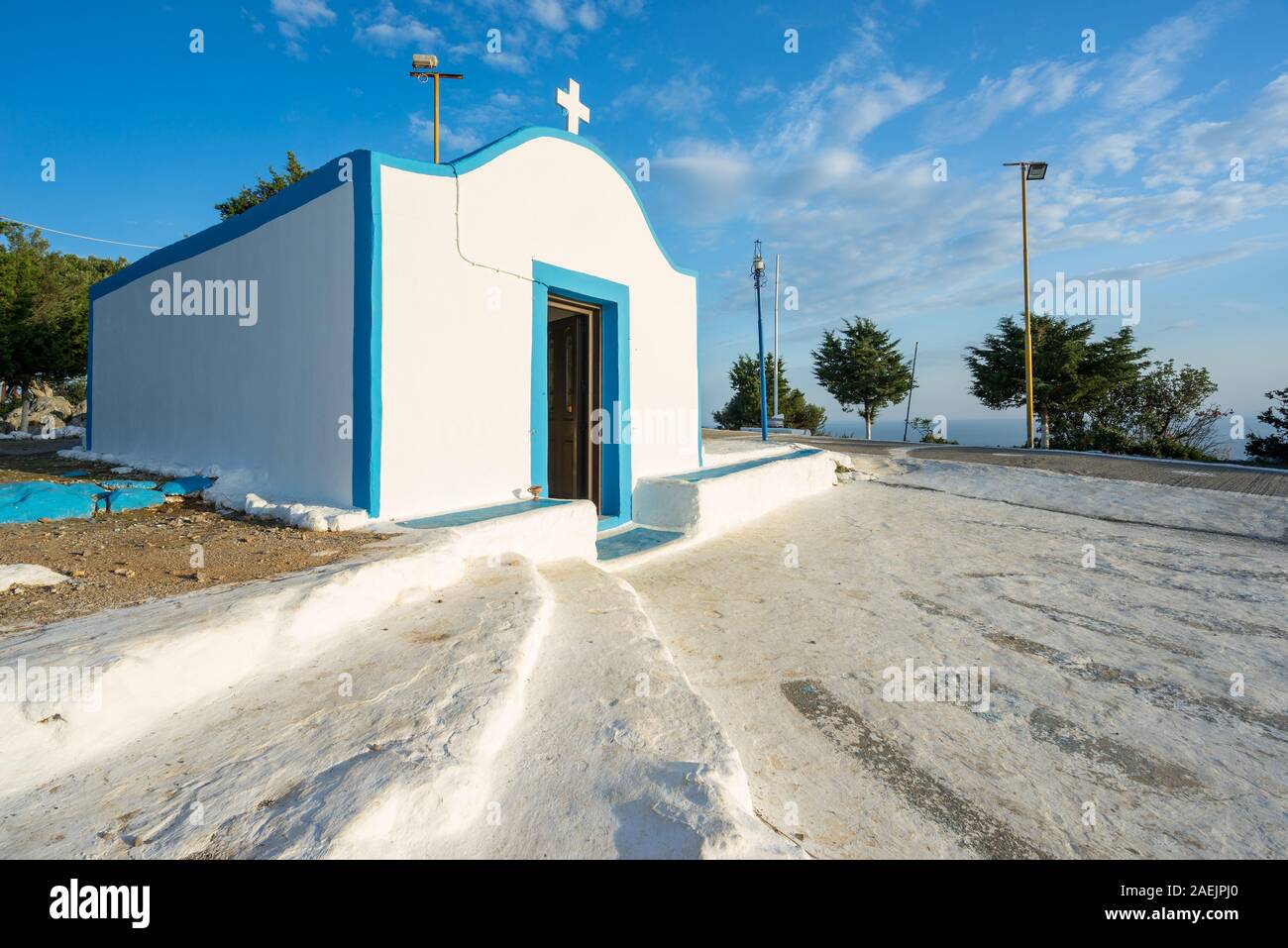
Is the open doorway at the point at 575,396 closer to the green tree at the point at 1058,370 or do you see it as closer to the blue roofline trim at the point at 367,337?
the blue roofline trim at the point at 367,337

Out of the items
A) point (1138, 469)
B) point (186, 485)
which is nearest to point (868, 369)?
point (1138, 469)

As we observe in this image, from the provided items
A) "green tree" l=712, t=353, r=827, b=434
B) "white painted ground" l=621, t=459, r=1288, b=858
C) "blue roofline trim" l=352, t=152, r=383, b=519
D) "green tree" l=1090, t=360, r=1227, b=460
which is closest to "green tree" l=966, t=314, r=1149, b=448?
"green tree" l=1090, t=360, r=1227, b=460

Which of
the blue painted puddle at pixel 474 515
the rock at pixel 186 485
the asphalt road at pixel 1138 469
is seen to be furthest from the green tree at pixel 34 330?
the asphalt road at pixel 1138 469

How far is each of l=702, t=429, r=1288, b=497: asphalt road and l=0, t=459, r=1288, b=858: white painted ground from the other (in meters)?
5.52

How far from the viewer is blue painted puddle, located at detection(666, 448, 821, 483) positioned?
23.8 feet

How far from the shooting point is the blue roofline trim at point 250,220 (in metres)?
4.70

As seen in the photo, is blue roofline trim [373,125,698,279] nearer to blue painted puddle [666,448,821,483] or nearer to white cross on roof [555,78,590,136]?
white cross on roof [555,78,590,136]

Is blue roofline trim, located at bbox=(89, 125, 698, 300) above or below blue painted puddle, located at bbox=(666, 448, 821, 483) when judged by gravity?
above

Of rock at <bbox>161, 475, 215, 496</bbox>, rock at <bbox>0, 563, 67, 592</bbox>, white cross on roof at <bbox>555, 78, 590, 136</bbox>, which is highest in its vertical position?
white cross on roof at <bbox>555, 78, 590, 136</bbox>

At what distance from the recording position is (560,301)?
648 centimetres

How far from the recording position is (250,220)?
5.79 meters

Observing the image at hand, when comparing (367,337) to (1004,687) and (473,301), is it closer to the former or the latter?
(473,301)

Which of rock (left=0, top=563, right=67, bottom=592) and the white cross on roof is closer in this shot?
rock (left=0, top=563, right=67, bottom=592)
